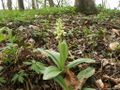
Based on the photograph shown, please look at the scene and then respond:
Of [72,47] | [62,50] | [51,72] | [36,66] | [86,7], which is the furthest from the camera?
[86,7]

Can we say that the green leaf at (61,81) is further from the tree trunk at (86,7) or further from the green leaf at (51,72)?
the tree trunk at (86,7)

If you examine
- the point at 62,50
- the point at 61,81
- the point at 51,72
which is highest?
the point at 62,50

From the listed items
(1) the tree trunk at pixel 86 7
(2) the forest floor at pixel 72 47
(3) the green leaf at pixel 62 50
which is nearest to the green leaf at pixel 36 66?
(2) the forest floor at pixel 72 47

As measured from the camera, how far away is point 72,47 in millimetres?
5469

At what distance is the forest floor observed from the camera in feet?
13.4

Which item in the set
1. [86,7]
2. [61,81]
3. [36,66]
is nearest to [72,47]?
[36,66]

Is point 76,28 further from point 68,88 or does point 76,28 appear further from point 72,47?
point 68,88

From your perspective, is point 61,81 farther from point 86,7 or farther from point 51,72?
point 86,7

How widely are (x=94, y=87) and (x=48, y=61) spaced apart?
72cm

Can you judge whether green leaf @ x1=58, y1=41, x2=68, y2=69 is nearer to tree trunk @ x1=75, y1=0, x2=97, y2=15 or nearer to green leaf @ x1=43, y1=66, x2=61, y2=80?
green leaf @ x1=43, y1=66, x2=61, y2=80

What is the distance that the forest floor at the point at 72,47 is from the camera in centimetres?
407

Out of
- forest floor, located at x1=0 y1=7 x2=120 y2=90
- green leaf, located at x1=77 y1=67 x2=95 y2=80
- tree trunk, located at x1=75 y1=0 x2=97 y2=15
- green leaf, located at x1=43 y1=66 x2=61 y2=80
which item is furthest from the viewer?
tree trunk, located at x1=75 y1=0 x2=97 y2=15

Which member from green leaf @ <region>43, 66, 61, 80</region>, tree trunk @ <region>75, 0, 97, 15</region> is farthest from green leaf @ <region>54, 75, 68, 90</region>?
tree trunk @ <region>75, 0, 97, 15</region>

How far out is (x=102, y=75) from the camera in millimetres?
4293
